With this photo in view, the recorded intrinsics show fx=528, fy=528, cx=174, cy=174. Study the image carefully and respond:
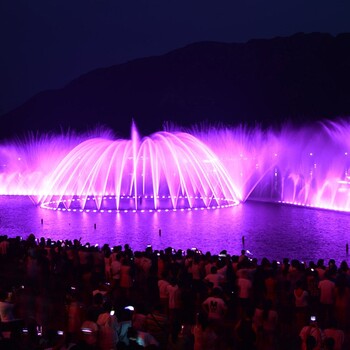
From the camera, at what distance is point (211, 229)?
26.8m

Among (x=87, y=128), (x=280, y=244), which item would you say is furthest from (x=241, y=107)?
(x=280, y=244)

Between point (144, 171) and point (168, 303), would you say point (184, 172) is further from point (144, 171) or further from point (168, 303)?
point (168, 303)

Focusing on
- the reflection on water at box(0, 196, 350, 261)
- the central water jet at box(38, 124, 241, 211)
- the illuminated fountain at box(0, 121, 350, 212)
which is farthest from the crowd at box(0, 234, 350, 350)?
the central water jet at box(38, 124, 241, 211)

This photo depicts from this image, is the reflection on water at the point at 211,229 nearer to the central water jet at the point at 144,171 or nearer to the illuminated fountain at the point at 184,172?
the illuminated fountain at the point at 184,172

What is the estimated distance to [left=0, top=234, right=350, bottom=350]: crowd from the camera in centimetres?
753

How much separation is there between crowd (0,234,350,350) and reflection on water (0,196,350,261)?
8.68 meters

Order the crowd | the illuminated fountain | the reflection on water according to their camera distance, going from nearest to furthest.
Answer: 1. the crowd
2. the reflection on water
3. the illuminated fountain

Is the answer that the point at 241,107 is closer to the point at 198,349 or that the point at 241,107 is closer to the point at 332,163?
the point at 332,163

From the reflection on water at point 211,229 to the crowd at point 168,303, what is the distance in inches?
342

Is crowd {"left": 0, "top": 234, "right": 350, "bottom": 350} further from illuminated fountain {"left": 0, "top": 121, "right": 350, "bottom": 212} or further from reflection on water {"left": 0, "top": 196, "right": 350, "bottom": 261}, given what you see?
illuminated fountain {"left": 0, "top": 121, "right": 350, "bottom": 212}

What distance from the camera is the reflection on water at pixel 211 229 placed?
2222 centimetres

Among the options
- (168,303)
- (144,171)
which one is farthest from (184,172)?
(168,303)

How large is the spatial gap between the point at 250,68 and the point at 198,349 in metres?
197

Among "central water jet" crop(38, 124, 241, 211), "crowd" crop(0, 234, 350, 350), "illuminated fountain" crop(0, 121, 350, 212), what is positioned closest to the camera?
"crowd" crop(0, 234, 350, 350)
